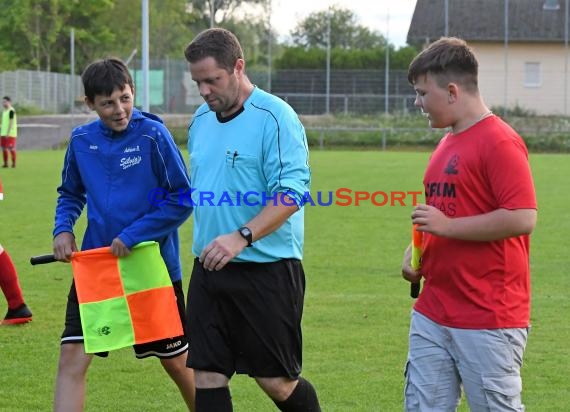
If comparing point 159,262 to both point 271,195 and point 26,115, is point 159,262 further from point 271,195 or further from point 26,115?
point 26,115

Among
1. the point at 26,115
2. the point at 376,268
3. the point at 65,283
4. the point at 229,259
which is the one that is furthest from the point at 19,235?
the point at 26,115

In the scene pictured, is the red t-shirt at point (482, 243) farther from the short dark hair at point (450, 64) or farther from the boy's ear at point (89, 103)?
the boy's ear at point (89, 103)

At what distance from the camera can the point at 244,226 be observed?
15.3ft

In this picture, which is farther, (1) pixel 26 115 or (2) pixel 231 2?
(2) pixel 231 2

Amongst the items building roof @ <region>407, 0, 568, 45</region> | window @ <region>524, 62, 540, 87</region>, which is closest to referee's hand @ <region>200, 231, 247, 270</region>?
window @ <region>524, 62, 540, 87</region>

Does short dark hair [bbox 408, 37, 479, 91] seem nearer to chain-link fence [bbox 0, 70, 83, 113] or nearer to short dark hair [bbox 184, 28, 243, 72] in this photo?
short dark hair [bbox 184, 28, 243, 72]

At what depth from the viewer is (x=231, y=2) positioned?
84312mm

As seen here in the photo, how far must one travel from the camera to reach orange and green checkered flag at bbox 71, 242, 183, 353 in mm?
5328

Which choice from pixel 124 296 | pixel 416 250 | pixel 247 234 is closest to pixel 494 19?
pixel 124 296

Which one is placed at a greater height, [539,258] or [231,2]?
[231,2]

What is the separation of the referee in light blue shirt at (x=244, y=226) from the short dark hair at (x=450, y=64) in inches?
28.1

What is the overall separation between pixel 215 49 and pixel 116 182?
1.01 metres

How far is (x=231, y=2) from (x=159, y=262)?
8055 centimetres

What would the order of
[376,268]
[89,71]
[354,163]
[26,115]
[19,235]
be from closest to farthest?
[89,71] < [376,268] < [19,235] < [354,163] < [26,115]
